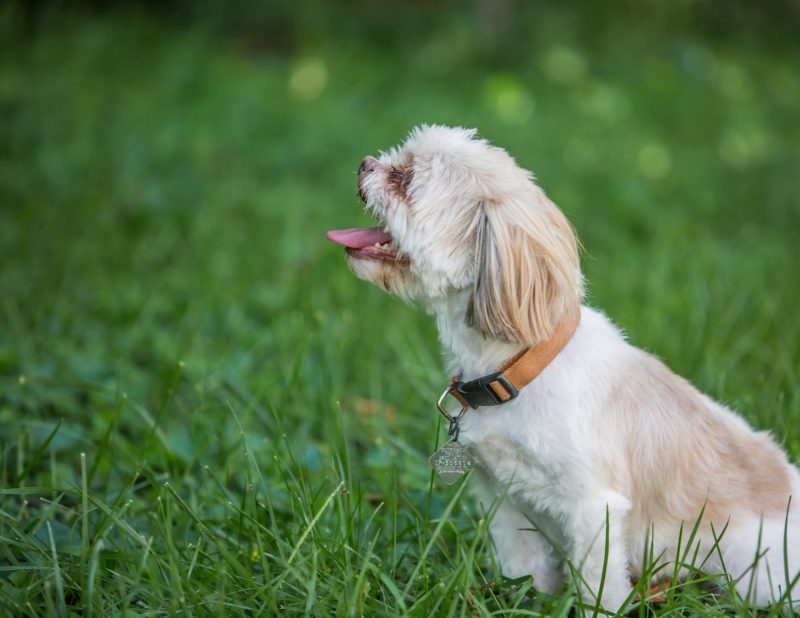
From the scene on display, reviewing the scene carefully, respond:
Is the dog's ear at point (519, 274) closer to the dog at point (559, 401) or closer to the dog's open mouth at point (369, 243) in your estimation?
the dog at point (559, 401)

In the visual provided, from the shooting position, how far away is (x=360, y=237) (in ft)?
7.98

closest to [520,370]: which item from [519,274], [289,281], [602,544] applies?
[519,274]

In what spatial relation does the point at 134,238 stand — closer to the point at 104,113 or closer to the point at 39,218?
the point at 39,218

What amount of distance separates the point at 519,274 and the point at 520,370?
0.28m

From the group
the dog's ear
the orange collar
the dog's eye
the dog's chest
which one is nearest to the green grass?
the dog's chest

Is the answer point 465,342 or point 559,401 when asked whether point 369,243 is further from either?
point 559,401

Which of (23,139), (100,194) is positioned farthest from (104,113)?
(100,194)

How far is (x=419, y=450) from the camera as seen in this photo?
3.38 metres

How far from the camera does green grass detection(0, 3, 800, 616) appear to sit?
2.34 m

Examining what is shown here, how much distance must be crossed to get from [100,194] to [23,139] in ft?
3.58

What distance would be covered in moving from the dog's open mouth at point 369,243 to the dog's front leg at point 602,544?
85 centimetres

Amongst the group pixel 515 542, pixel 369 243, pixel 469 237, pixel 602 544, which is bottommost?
pixel 515 542

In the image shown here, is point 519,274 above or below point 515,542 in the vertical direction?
above

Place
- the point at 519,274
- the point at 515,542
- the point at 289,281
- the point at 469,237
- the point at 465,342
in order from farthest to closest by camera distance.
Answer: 1. the point at 289,281
2. the point at 515,542
3. the point at 465,342
4. the point at 469,237
5. the point at 519,274
